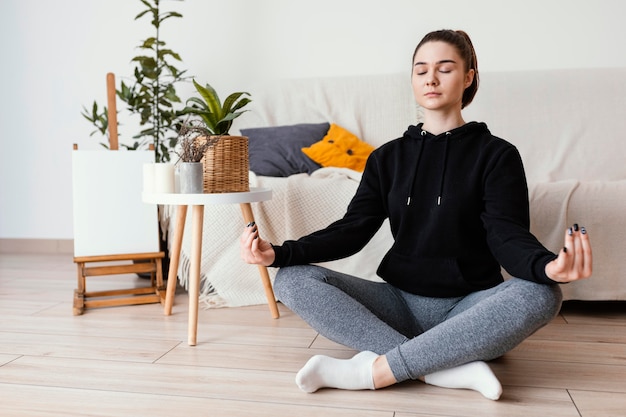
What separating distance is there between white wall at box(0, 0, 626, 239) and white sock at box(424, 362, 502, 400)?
1.98m

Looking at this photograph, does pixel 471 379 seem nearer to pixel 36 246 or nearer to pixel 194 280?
pixel 194 280

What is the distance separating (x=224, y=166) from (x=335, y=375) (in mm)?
693

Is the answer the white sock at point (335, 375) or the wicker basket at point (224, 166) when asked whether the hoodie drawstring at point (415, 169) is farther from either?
the wicker basket at point (224, 166)

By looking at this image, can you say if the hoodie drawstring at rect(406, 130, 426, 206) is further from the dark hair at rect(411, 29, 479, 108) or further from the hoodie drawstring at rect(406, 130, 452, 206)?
the dark hair at rect(411, 29, 479, 108)

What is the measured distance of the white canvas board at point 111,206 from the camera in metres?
2.09

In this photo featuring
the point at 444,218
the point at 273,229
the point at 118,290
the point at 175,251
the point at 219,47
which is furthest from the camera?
the point at 219,47

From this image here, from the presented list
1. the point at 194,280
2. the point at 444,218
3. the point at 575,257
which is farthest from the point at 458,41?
the point at 194,280

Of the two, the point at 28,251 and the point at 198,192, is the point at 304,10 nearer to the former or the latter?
the point at 198,192

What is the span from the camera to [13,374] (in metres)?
1.40

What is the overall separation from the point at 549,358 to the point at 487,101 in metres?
1.40

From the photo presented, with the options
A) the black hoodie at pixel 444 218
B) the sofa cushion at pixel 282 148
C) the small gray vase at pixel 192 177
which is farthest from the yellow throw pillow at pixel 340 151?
the black hoodie at pixel 444 218

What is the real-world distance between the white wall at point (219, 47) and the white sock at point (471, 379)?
198cm

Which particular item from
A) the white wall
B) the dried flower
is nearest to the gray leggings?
the dried flower

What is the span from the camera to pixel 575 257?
1.05 metres
